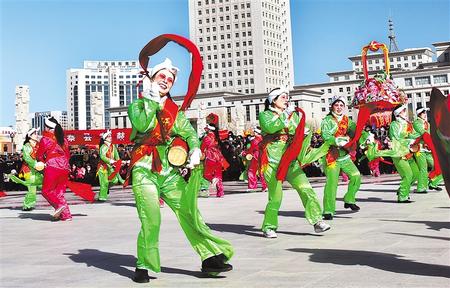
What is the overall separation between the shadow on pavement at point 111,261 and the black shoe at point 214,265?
8cm

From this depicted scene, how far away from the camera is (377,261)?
5801mm

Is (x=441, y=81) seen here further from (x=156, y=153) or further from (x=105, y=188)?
(x=156, y=153)

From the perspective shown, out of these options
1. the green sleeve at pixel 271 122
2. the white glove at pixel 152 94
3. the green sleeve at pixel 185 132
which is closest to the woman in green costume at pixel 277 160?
the green sleeve at pixel 271 122

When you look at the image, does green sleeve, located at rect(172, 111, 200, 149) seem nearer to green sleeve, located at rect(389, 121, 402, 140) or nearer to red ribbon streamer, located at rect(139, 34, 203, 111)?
red ribbon streamer, located at rect(139, 34, 203, 111)

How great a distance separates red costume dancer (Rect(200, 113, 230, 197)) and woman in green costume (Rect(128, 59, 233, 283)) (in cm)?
997

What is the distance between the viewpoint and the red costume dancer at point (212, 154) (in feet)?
52.3

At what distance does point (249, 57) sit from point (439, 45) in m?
37.3

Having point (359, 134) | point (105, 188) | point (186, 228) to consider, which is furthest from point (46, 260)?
point (105, 188)

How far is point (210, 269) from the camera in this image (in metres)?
5.48

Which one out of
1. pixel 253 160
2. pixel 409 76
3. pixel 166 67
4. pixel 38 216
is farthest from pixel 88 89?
pixel 166 67

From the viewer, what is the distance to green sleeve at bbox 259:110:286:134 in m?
7.96

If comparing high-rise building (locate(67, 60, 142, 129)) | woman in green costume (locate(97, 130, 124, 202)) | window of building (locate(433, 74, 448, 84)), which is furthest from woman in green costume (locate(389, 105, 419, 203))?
high-rise building (locate(67, 60, 142, 129))

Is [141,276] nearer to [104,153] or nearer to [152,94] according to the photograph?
[152,94]

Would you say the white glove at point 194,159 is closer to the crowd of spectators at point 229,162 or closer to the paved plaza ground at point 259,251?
the paved plaza ground at point 259,251
